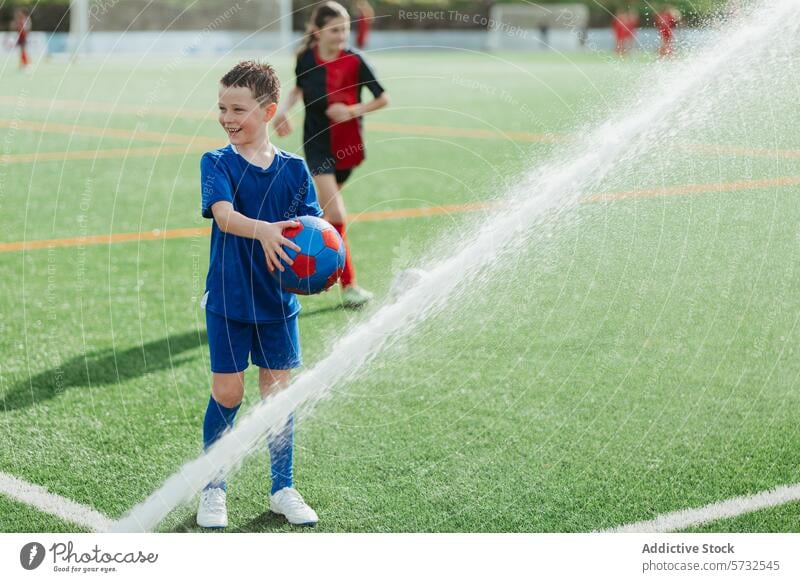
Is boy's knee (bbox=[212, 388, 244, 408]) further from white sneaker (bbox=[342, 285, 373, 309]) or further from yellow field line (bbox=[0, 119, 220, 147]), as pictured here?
yellow field line (bbox=[0, 119, 220, 147])

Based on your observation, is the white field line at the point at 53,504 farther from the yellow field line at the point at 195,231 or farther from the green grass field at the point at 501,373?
the yellow field line at the point at 195,231

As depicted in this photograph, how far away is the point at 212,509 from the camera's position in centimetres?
427

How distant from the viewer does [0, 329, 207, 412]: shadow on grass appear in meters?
5.67

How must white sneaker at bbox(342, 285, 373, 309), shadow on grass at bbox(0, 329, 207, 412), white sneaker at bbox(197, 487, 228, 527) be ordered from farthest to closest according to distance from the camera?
white sneaker at bbox(342, 285, 373, 309)
shadow on grass at bbox(0, 329, 207, 412)
white sneaker at bbox(197, 487, 228, 527)

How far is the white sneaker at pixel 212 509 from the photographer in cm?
424

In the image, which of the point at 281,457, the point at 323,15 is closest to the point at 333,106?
the point at 323,15

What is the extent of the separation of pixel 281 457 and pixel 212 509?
34cm

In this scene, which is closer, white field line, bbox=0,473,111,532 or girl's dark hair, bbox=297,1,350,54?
white field line, bbox=0,473,111,532

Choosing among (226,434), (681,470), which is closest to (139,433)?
(226,434)

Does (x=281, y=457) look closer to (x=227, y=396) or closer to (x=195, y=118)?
(x=227, y=396)

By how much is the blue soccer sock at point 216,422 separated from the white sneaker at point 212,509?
3 cm

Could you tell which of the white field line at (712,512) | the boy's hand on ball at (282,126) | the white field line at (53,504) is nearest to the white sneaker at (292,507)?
the white field line at (53,504)

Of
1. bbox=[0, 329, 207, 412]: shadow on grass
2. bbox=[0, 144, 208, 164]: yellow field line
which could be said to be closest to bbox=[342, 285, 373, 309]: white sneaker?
bbox=[0, 329, 207, 412]: shadow on grass
